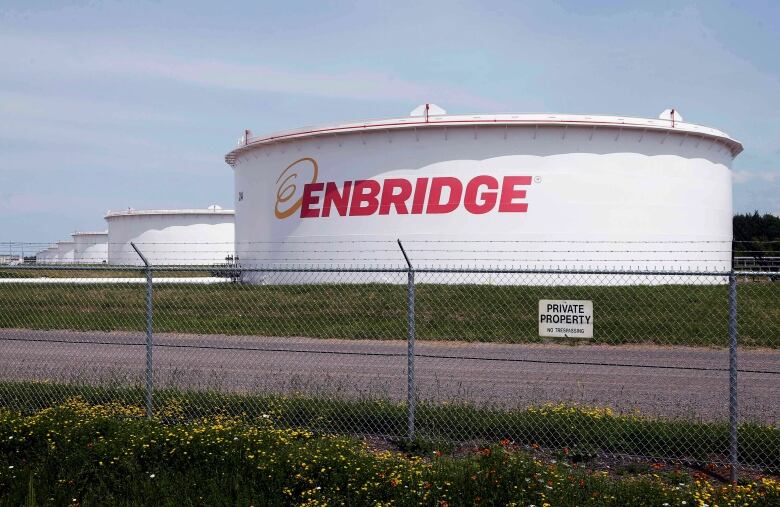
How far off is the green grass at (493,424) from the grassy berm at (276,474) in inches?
17.7

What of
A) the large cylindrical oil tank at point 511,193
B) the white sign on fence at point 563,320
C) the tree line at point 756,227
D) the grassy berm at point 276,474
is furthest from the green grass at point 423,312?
the tree line at point 756,227

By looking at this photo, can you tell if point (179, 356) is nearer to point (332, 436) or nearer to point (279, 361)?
point (279, 361)

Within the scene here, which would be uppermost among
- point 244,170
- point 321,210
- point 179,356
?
point 244,170

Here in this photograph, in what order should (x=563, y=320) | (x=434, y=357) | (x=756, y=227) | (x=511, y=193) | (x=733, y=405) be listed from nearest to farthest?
(x=733, y=405), (x=563, y=320), (x=434, y=357), (x=511, y=193), (x=756, y=227)

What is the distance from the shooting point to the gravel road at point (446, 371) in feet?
33.9

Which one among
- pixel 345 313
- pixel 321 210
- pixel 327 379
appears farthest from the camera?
pixel 321 210

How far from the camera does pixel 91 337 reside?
17.1m

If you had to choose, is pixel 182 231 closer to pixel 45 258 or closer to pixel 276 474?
pixel 45 258

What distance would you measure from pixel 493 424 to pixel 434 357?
4.93 m

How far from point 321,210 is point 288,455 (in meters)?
19.6

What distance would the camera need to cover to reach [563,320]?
7855 mm

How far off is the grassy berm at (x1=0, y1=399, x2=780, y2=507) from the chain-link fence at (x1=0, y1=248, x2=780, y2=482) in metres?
0.82

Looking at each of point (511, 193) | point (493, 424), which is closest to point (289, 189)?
point (511, 193)

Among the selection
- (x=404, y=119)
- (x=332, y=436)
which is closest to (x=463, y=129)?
(x=404, y=119)
